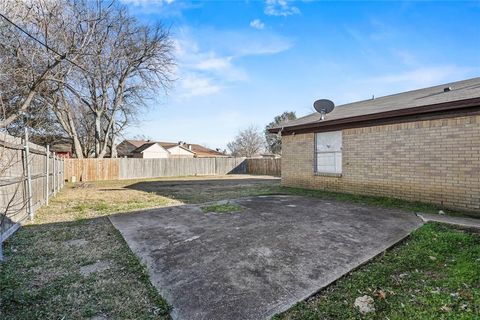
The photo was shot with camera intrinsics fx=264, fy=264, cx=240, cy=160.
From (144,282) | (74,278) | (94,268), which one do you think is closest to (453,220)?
(144,282)

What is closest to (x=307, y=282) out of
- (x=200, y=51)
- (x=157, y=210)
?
(x=157, y=210)

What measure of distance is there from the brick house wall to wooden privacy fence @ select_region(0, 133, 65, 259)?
7.45 meters

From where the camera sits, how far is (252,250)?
3.58 metres

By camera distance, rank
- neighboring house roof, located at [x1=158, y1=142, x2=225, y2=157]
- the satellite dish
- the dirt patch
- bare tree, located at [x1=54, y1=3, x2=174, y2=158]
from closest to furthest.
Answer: the dirt patch < the satellite dish < bare tree, located at [x1=54, y1=3, x2=174, y2=158] < neighboring house roof, located at [x1=158, y1=142, x2=225, y2=157]

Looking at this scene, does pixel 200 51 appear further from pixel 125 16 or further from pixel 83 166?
pixel 83 166

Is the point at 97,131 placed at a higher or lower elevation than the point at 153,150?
higher

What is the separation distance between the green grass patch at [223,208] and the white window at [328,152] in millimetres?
3735

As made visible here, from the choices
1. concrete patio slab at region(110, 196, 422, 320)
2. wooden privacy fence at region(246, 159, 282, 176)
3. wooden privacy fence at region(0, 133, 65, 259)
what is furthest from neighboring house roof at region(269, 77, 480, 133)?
wooden privacy fence at region(246, 159, 282, 176)

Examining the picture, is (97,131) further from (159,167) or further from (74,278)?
(74,278)

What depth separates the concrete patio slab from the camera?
8.20 ft

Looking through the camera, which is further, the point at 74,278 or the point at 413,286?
the point at 74,278

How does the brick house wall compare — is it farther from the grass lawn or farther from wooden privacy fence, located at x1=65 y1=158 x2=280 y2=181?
wooden privacy fence, located at x1=65 y1=158 x2=280 y2=181

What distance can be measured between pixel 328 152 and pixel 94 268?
734cm

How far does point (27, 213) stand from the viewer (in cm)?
554
